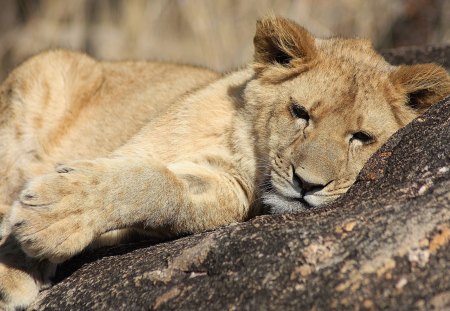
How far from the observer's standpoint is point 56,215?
11.4ft

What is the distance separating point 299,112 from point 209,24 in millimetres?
6313

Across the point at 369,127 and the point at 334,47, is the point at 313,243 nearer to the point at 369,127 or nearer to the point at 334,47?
the point at 369,127

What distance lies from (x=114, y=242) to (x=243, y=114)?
1110mm

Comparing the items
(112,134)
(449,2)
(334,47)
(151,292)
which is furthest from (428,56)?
(151,292)

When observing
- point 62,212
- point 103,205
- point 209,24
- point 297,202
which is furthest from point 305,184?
point 209,24

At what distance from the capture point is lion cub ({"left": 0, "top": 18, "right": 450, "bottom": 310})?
3.54 m

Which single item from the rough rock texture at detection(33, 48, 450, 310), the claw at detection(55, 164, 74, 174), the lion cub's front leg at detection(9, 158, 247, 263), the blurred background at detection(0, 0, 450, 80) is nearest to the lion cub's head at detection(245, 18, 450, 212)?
the rough rock texture at detection(33, 48, 450, 310)

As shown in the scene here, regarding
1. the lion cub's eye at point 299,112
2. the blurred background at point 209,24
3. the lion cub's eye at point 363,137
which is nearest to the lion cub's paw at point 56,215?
the lion cub's eye at point 299,112

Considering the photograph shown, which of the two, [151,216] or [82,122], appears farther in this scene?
[82,122]

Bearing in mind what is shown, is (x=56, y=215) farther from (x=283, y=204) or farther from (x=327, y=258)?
(x=327, y=258)

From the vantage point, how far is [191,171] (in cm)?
416

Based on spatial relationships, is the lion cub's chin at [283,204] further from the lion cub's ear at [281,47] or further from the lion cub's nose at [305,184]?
the lion cub's ear at [281,47]

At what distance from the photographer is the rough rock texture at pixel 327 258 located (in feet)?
8.66

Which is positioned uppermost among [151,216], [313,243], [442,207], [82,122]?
[442,207]
